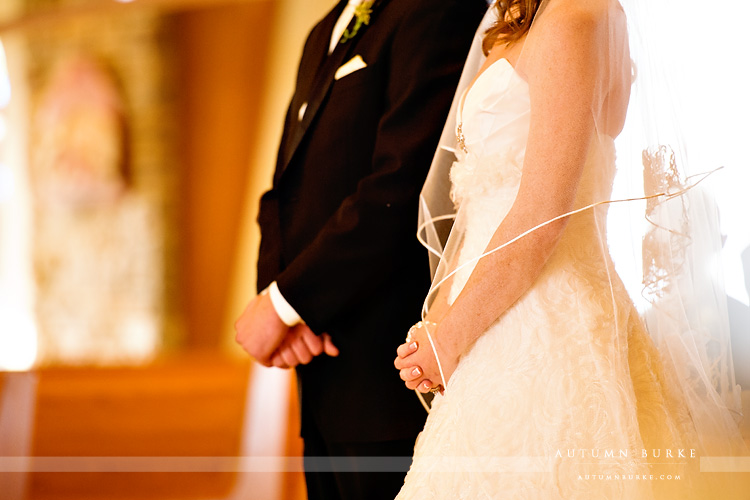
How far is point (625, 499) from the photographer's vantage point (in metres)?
0.87

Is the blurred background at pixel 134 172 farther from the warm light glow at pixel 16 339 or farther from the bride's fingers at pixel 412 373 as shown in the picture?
the bride's fingers at pixel 412 373

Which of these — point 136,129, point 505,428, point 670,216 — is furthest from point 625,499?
point 136,129

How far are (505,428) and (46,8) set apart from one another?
587 cm

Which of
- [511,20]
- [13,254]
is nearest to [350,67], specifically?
[511,20]

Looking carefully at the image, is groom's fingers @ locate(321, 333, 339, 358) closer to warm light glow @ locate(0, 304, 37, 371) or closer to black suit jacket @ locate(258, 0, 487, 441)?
black suit jacket @ locate(258, 0, 487, 441)

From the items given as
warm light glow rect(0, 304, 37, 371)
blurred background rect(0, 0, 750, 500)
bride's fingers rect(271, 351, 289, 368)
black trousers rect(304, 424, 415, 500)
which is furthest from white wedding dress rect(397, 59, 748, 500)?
warm light glow rect(0, 304, 37, 371)

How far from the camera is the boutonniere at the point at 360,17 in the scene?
1.56m

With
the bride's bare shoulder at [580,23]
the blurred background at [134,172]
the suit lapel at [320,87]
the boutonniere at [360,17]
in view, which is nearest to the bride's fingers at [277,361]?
the suit lapel at [320,87]

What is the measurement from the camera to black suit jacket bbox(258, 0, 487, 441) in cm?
142

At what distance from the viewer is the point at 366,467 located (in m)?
1.48

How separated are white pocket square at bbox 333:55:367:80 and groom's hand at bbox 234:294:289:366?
50cm

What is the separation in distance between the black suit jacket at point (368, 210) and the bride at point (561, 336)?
0.33 m

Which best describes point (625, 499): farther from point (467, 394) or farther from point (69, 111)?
point (69, 111)

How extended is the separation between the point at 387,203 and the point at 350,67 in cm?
34
